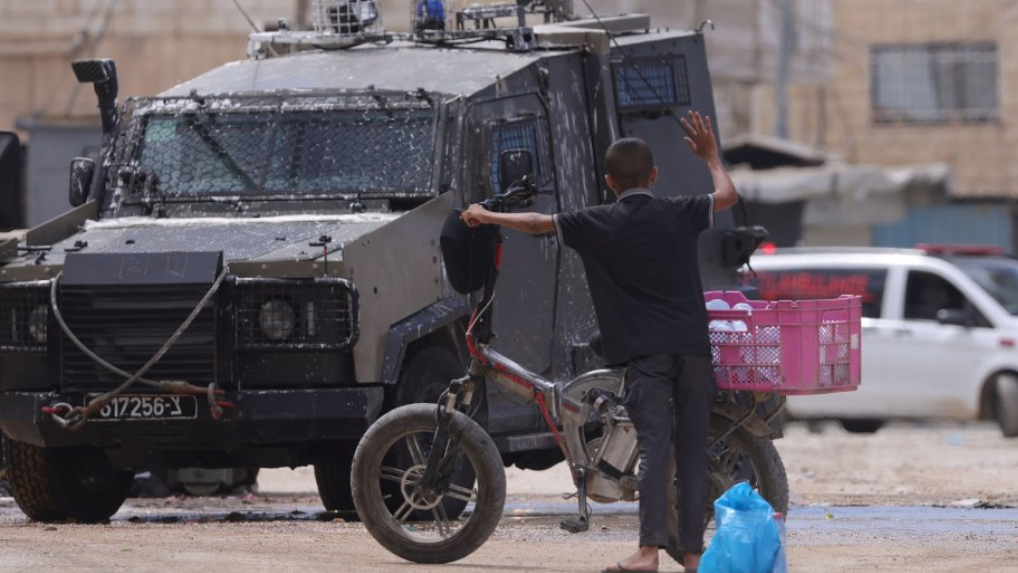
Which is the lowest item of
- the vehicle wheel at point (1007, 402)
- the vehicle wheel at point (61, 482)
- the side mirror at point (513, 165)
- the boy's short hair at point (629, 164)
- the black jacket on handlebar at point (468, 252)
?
the vehicle wheel at point (1007, 402)

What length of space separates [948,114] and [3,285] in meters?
28.6

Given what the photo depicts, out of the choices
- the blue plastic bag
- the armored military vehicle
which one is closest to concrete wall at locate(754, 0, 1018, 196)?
the armored military vehicle

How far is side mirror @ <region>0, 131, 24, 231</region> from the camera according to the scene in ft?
33.6

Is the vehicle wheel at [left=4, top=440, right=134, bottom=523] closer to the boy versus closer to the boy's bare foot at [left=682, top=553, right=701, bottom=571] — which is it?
the boy

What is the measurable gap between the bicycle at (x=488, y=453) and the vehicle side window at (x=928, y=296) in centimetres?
1205

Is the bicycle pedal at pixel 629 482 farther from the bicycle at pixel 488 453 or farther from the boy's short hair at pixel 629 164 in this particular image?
the boy's short hair at pixel 629 164

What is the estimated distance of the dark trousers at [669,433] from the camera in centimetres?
761

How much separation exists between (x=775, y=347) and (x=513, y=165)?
253 centimetres

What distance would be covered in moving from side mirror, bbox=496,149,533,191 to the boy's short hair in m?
2.40

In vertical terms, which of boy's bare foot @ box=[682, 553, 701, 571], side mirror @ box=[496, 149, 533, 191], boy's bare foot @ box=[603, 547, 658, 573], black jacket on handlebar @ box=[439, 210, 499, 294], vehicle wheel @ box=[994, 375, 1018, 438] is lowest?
vehicle wheel @ box=[994, 375, 1018, 438]

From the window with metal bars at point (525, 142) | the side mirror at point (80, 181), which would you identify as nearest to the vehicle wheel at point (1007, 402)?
the window with metal bars at point (525, 142)

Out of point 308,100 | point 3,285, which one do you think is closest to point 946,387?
point 308,100

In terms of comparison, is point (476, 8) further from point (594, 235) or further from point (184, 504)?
point (594, 235)

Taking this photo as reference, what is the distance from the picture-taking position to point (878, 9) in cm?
3628
